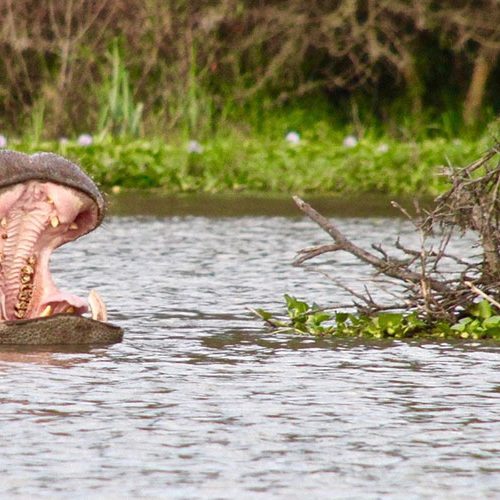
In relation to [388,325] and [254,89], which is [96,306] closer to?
[388,325]

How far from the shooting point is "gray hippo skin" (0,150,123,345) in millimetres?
6277

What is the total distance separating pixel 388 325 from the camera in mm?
6766

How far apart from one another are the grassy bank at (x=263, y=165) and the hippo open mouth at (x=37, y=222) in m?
8.13

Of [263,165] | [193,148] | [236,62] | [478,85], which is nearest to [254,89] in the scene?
[236,62]

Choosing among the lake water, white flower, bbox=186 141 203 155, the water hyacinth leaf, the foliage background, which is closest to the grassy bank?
white flower, bbox=186 141 203 155

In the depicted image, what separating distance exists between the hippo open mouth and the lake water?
0.26m

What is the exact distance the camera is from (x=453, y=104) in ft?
65.0

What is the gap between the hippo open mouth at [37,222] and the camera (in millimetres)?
6270

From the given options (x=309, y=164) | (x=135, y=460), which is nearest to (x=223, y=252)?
→ (x=309, y=164)

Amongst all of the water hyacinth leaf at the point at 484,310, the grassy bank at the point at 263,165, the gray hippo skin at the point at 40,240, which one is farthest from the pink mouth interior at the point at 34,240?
the grassy bank at the point at 263,165

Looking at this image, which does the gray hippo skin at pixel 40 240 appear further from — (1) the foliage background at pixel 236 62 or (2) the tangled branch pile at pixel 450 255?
(1) the foliage background at pixel 236 62

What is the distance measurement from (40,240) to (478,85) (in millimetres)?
13308

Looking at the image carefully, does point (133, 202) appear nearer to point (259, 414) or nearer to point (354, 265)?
point (354, 265)

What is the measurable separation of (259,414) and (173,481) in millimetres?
933
